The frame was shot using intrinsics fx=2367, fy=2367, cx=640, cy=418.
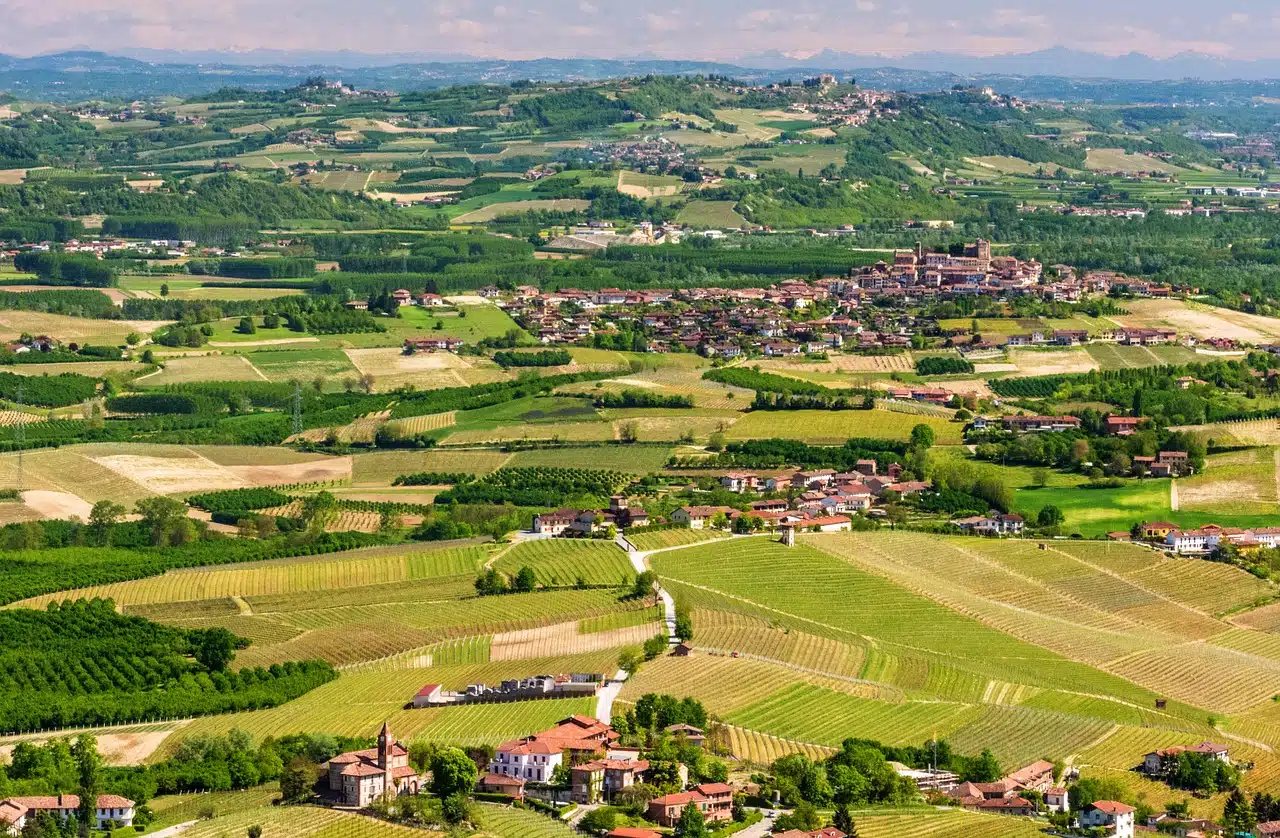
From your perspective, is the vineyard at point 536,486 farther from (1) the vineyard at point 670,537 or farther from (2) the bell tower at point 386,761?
(2) the bell tower at point 386,761

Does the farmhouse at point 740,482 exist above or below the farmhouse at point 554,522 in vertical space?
below

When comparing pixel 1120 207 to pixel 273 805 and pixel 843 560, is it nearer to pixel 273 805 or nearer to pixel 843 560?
pixel 843 560

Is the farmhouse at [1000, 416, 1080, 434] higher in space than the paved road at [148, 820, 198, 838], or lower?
lower

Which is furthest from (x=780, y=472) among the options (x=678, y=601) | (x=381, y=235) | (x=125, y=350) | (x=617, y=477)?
(x=381, y=235)

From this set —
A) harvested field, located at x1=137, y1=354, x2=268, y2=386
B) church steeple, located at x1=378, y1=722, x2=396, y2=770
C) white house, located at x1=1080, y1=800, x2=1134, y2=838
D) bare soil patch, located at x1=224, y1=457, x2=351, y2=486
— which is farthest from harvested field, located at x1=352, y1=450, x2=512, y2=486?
white house, located at x1=1080, y1=800, x2=1134, y2=838

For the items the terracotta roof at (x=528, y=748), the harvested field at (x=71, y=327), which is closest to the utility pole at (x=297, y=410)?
the harvested field at (x=71, y=327)

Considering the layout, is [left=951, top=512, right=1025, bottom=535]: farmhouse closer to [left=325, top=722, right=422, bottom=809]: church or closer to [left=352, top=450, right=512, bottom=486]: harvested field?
[left=352, top=450, right=512, bottom=486]: harvested field
